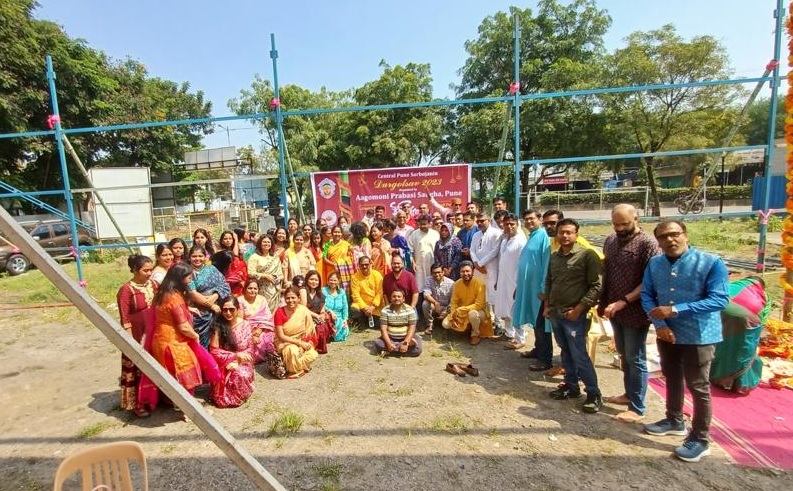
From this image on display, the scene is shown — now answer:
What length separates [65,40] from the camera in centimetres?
1720

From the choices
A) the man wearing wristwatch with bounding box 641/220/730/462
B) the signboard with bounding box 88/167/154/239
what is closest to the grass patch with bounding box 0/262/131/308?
the signboard with bounding box 88/167/154/239

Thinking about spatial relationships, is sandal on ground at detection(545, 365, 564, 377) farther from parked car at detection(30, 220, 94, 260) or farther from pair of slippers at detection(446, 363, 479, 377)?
parked car at detection(30, 220, 94, 260)

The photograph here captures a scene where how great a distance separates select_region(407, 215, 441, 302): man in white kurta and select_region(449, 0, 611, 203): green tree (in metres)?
12.7

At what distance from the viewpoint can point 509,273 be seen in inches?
190

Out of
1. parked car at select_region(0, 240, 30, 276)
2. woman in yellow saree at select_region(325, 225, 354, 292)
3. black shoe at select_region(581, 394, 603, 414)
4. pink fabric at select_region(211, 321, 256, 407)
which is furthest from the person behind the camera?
parked car at select_region(0, 240, 30, 276)

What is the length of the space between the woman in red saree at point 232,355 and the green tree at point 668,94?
1552 cm

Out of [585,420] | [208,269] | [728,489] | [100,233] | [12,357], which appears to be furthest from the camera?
[100,233]

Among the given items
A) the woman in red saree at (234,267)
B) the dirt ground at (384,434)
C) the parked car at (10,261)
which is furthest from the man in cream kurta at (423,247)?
the parked car at (10,261)

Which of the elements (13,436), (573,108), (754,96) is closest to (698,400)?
(754,96)

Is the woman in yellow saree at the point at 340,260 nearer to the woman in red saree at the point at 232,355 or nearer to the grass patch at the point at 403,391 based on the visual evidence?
the woman in red saree at the point at 232,355

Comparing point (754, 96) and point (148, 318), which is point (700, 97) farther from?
point (148, 318)

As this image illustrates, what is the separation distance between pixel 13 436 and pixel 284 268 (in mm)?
2822

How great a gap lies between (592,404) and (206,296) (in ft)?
11.6

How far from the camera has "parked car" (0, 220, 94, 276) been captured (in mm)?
11227
